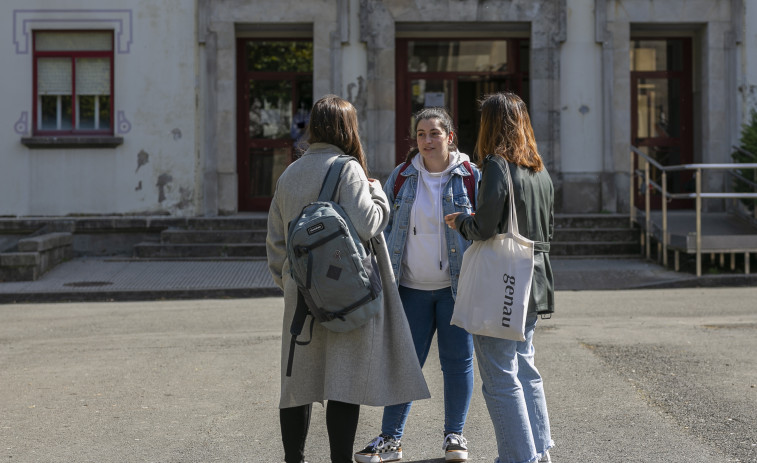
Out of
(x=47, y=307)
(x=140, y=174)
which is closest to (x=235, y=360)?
(x=47, y=307)

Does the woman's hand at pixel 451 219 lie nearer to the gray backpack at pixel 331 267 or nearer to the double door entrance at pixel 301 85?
the gray backpack at pixel 331 267

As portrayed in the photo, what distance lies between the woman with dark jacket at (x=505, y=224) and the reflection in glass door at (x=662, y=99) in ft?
45.0

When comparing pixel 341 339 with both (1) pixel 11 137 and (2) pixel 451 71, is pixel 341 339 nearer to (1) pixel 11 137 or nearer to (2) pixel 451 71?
(2) pixel 451 71

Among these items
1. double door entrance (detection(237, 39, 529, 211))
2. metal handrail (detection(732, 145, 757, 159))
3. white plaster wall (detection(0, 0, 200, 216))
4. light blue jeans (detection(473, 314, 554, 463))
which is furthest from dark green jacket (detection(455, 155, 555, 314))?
double door entrance (detection(237, 39, 529, 211))

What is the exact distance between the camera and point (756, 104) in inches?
654

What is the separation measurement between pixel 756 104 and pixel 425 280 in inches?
531

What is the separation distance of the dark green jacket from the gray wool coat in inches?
16.3

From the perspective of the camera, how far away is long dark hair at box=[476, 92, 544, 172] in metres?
4.38

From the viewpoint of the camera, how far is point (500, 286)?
4301 millimetres

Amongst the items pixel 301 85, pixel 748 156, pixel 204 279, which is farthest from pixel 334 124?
pixel 301 85

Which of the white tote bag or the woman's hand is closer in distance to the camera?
the white tote bag

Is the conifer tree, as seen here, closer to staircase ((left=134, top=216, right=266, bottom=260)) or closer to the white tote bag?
staircase ((left=134, top=216, right=266, bottom=260))

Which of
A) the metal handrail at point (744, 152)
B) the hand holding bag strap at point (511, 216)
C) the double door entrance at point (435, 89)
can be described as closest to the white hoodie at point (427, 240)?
the hand holding bag strap at point (511, 216)

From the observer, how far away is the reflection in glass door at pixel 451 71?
1727cm
